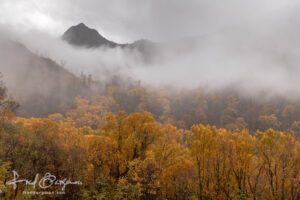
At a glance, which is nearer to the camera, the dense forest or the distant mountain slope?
the dense forest

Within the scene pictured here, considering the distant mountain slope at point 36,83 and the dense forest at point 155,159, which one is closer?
the dense forest at point 155,159

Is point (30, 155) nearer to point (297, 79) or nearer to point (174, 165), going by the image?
point (174, 165)

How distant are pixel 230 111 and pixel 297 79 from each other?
13122 centimetres

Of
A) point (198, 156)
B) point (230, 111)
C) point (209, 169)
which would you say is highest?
point (230, 111)

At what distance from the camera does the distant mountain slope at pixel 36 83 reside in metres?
102

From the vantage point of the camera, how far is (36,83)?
408 feet

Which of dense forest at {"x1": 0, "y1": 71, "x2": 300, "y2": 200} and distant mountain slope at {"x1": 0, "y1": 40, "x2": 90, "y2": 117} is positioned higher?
distant mountain slope at {"x1": 0, "y1": 40, "x2": 90, "y2": 117}

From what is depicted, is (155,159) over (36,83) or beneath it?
beneath

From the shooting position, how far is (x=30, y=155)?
42.5 ft

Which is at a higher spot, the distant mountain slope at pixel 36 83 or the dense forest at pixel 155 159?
the distant mountain slope at pixel 36 83

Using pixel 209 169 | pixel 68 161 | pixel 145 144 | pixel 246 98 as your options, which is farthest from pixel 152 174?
pixel 246 98

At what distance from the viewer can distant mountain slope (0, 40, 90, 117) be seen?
334ft

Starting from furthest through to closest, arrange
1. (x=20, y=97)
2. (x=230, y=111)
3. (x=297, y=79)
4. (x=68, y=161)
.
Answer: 1. (x=297, y=79)
2. (x=230, y=111)
3. (x=20, y=97)
4. (x=68, y=161)

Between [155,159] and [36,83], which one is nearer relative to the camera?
[155,159]
